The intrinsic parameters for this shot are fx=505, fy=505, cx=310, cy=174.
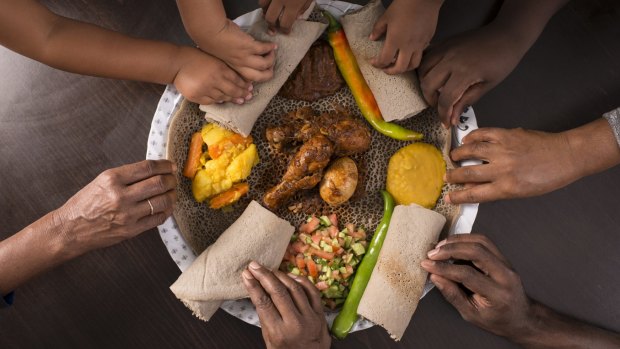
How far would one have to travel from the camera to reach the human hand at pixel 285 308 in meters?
1.69

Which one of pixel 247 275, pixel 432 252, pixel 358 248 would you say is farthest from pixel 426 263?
pixel 247 275

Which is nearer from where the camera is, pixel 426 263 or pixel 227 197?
pixel 426 263

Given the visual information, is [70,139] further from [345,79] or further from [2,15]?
[345,79]

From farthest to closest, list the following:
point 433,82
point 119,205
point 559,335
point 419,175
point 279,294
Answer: point 559,335 → point 419,175 → point 433,82 → point 279,294 → point 119,205

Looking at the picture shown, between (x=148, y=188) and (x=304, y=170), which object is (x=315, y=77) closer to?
(x=304, y=170)

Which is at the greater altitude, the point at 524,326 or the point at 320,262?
the point at 320,262

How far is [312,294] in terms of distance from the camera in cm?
175

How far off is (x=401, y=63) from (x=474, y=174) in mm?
468

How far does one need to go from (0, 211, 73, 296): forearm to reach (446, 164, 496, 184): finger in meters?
1.38

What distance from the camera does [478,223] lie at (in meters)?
2.03

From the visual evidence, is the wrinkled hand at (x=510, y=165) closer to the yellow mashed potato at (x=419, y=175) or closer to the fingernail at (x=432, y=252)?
the yellow mashed potato at (x=419, y=175)

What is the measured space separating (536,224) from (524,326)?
0.41 metres

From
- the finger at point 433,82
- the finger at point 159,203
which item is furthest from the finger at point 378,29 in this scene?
the finger at point 159,203

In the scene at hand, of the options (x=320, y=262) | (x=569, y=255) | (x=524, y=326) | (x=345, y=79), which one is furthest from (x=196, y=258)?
(x=569, y=255)
